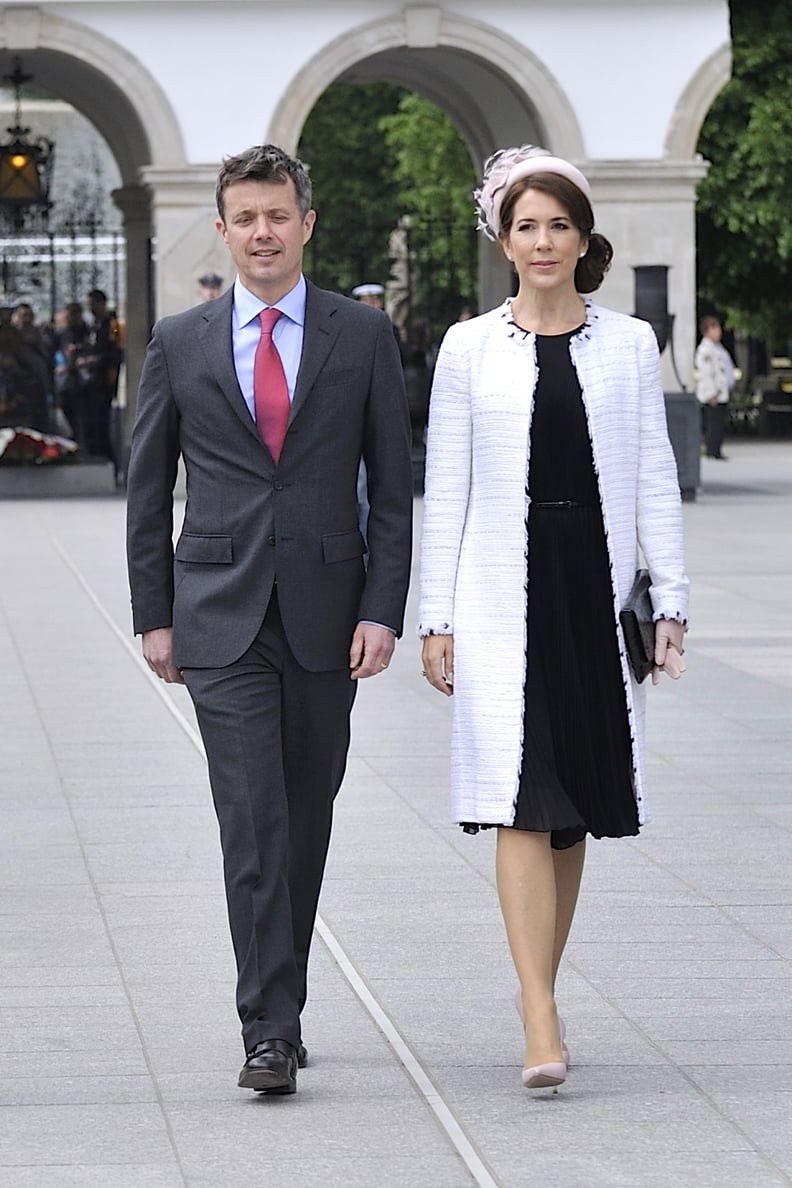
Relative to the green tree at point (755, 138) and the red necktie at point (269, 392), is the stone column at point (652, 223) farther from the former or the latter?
the red necktie at point (269, 392)

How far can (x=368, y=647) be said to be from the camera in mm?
5273

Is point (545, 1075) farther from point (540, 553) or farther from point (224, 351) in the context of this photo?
point (224, 351)

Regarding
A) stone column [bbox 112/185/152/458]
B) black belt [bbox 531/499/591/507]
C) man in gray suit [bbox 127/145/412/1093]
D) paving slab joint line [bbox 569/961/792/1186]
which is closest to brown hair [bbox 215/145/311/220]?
man in gray suit [bbox 127/145/412/1093]

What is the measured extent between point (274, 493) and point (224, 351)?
0.31 m

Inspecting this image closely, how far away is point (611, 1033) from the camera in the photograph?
5.64 meters

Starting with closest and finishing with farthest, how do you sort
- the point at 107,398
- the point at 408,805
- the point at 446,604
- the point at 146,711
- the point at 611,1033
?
the point at 446,604, the point at 611,1033, the point at 408,805, the point at 146,711, the point at 107,398

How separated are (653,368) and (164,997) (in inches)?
74.1

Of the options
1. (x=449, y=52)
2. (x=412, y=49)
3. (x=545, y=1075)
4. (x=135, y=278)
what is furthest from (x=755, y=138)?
(x=545, y=1075)

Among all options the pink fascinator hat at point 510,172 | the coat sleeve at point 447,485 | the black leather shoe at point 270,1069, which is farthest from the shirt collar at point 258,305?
the black leather shoe at point 270,1069

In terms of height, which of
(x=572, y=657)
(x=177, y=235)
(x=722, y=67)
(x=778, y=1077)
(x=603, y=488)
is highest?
(x=722, y=67)

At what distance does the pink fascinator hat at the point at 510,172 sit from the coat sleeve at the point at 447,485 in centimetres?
28

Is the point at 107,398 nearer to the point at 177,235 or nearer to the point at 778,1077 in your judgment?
the point at 177,235

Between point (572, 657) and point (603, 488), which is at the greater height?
point (603, 488)

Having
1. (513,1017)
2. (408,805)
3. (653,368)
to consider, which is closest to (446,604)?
(653,368)
